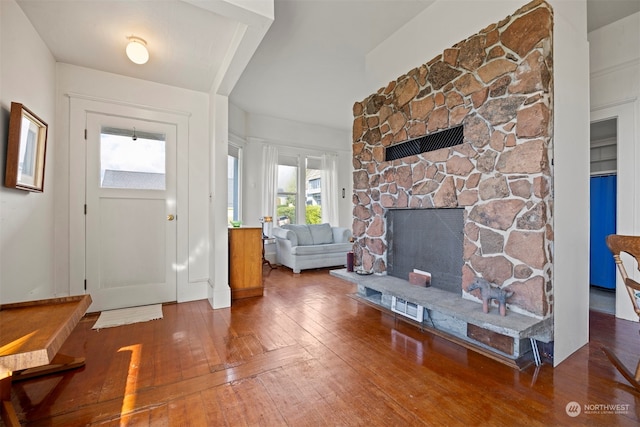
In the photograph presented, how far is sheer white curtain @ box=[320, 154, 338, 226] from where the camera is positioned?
663 centimetres

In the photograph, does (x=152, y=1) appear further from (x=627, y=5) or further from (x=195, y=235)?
(x=627, y=5)

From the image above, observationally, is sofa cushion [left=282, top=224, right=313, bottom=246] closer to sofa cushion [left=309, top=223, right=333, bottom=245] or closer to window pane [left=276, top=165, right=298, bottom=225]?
sofa cushion [left=309, top=223, right=333, bottom=245]

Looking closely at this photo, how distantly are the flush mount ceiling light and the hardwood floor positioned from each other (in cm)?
238

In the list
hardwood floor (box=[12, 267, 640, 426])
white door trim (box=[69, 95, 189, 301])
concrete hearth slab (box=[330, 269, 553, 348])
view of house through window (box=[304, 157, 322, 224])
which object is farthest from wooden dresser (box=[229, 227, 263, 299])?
view of house through window (box=[304, 157, 322, 224])

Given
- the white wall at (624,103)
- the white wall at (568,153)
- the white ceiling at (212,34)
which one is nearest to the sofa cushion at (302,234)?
the white ceiling at (212,34)

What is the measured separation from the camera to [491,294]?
2051 millimetres

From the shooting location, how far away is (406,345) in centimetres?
229

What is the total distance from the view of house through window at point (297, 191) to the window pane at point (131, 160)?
3.00 metres

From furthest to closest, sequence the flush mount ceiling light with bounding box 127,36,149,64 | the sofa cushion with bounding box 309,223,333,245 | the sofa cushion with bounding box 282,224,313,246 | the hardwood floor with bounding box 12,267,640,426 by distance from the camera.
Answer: the sofa cushion with bounding box 309,223,333,245, the sofa cushion with bounding box 282,224,313,246, the flush mount ceiling light with bounding box 127,36,149,64, the hardwood floor with bounding box 12,267,640,426

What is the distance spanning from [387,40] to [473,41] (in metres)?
1.12

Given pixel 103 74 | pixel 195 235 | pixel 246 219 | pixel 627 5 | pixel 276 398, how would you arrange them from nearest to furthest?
pixel 276 398 < pixel 627 5 < pixel 103 74 < pixel 195 235 < pixel 246 219

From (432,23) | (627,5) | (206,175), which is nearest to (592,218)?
(627,5)

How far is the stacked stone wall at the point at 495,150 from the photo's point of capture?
1944 mm

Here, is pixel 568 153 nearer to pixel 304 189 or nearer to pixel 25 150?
pixel 25 150
